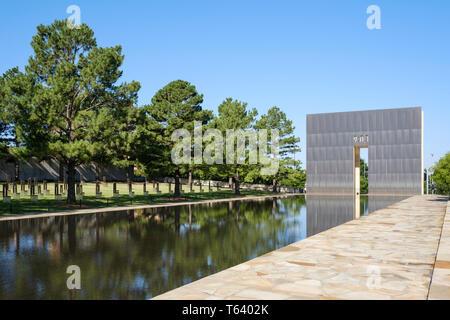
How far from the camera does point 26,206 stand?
2664 centimetres

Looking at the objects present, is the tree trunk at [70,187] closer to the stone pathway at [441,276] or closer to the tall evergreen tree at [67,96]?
the tall evergreen tree at [67,96]

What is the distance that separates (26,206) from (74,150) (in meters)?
5.24

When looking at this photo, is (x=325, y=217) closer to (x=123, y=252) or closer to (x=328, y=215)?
(x=328, y=215)

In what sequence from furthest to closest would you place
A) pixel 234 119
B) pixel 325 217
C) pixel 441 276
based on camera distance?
pixel 234 119 < pixel 325 217 < pixel 441 276

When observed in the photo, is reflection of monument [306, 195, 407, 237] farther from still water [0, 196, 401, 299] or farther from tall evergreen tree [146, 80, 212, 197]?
tall evergreen tree [146, 80, 212, 197]

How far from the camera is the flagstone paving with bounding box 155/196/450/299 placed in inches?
261

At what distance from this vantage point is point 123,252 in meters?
→ 11.5

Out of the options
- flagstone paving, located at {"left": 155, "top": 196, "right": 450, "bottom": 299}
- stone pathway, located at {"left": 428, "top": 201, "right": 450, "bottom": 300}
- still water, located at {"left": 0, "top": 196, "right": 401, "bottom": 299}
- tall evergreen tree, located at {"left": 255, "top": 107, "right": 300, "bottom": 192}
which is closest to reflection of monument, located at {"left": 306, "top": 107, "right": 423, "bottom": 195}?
tall evergreen tree, located at {"left": 255, "top": 107, "right": 300, "bottom": 192}

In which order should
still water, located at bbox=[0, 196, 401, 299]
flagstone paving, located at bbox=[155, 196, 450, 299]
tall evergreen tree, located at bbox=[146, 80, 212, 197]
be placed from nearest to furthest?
flagstone paving, located at bbox=[155, 196, 450, 299], still water, located at bbox=[0, 196, 401, 299], tall evergreen tree, located at bbox=[146, 80, 212, 197]

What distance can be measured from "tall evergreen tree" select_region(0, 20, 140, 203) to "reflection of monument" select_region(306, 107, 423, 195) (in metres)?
42.6

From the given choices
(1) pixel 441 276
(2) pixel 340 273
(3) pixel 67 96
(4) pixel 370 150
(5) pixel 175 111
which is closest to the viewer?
(1) pixel 441 276

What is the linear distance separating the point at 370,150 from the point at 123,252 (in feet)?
189

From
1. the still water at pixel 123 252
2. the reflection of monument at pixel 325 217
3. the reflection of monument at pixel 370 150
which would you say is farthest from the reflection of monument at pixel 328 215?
the reflection of monument at pixel 370 150

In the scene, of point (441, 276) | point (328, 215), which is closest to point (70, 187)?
point (328, 215)
